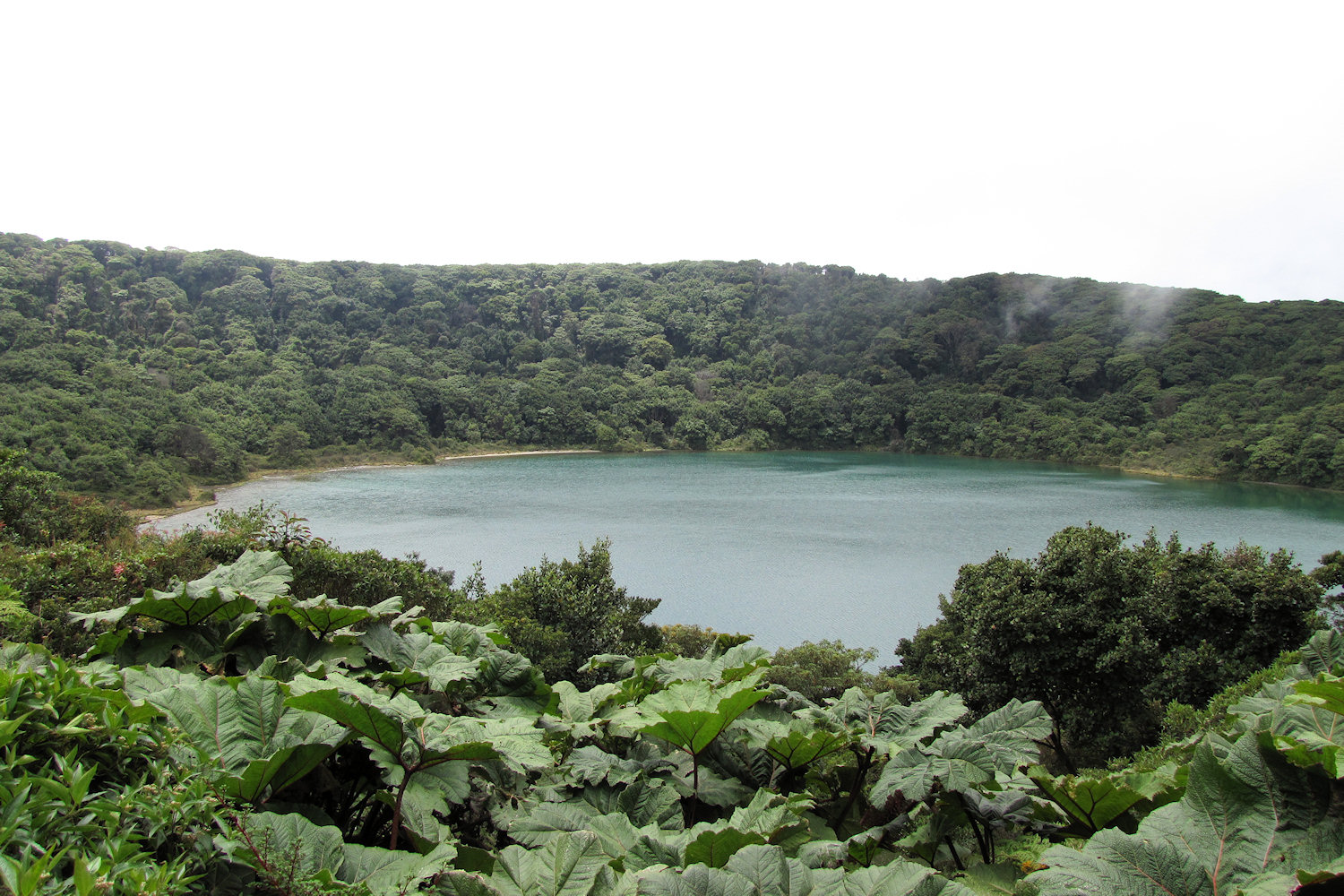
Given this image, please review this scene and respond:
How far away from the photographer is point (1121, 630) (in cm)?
1011

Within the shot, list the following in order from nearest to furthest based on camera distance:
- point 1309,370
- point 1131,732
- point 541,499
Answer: point 1131,732 < point 541,499 < point 1309,370

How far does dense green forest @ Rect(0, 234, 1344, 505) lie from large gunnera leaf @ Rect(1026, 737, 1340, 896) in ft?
138

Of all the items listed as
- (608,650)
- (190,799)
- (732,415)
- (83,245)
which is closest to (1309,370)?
(732,415)

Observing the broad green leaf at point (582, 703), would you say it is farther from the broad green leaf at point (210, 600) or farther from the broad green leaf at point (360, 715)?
the broad green leaf at point (210, 600)

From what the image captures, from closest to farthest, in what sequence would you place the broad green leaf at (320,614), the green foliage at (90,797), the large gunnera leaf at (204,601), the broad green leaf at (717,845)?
the green foliage at (90,797), the broad green leaf at (717,845), the large gunnera leaf at (204,601), the broad green leaf at (320,614)

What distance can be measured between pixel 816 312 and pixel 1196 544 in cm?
6914

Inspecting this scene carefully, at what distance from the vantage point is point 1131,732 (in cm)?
1052

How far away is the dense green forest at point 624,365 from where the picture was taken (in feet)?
148

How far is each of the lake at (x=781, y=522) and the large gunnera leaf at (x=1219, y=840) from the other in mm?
15872

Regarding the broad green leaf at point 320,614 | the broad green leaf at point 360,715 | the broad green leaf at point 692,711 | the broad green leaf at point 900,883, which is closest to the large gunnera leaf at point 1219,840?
the broad green leaf at point 900,883

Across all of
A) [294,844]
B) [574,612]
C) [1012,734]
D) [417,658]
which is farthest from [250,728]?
[574,612]

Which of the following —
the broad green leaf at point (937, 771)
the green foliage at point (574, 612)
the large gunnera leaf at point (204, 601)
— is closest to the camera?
the broad green leaf at point (937, 771)

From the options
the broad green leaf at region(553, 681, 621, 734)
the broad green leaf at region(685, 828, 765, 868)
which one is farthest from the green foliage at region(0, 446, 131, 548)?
the broad green leaf at region(685, 828, 765, 868)

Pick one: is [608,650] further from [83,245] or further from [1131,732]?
[83,245]
